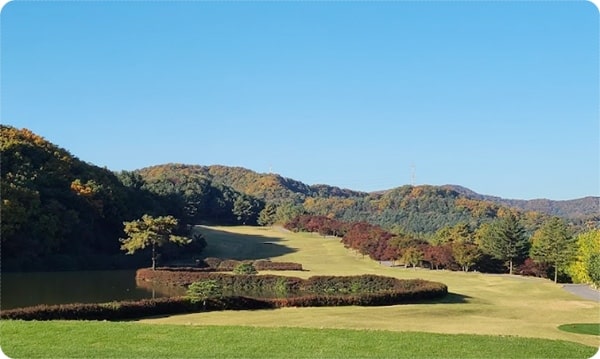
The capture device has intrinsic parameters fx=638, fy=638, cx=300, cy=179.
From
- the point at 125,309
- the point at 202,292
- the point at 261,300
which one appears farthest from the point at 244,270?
the point at 125,309

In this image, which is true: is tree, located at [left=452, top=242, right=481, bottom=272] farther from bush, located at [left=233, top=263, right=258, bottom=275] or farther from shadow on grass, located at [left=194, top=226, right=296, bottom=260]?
shadow on grass, located at [left=194, top=226, right=296, bottom=260]

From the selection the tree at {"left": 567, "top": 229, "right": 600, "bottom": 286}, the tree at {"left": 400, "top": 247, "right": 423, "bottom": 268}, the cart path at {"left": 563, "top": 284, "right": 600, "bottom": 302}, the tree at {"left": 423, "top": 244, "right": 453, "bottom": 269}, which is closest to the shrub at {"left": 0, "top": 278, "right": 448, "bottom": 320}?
the cart path at {"left": 563, "top": 284, "right": 600, "bottom": 302}

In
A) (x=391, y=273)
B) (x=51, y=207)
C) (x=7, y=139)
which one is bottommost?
(x=391, y=273)

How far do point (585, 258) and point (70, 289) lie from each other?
31.2 m

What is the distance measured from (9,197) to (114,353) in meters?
35.5

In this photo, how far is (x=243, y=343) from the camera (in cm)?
1330

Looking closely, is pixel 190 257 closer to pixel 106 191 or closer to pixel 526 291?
pixel 106 191

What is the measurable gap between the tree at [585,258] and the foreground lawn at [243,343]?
26257 mm

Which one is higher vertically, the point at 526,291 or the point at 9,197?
the point at 9,197

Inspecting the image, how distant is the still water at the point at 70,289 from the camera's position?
1161 inches

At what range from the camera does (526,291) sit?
3666 centimetres

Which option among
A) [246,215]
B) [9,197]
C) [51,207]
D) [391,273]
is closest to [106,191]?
[51,207]

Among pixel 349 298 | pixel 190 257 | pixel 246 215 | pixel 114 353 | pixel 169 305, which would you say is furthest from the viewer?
pixel 246 215

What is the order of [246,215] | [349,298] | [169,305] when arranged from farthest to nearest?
[246,215] → [349,298] → [169,305]
